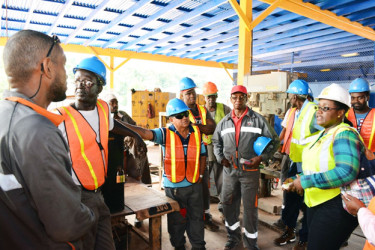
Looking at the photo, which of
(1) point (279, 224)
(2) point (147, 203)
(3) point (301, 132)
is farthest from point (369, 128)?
(2) point (147, 203)

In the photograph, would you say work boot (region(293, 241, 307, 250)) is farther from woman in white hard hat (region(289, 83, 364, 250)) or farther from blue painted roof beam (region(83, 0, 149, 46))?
blue painted roof beam (region(83, 0, 149, 46))

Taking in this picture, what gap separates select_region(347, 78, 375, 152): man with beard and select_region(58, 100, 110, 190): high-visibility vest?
4.03 m

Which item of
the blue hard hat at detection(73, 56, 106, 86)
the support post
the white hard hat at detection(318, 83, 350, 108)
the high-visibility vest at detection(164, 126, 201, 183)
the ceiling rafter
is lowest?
the high-visibility vest at detection(164, 126, 201, 183)

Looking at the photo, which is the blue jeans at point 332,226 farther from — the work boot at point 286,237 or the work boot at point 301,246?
the work boot at point 286,237

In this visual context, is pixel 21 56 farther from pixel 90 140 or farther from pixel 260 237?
pixel 260 237

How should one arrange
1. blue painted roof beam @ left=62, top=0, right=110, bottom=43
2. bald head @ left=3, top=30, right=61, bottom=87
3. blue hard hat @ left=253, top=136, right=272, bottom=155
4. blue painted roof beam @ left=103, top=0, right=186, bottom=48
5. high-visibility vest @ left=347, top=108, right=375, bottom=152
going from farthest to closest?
blue painted roof beam @ left=62, top=0, right=110, bottom=43 < blue painted roof beam @ left=103, top=0, right=186, bottom=48 < high-visibility vest @ left=347, top=108, right=375, bottom=152 < blue hard hat @ left=253, top=136, right=272, bottom=155 < bald head @ left=3, top=30, right=61, bottom=87

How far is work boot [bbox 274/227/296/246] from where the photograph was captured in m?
3.88

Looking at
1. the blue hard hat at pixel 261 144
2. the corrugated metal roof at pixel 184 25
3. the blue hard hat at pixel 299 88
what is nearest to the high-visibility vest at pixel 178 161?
the blue hard hat at pixel 261 144

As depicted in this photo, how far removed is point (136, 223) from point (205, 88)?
9.09 ft

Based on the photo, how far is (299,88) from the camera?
434 centimetres

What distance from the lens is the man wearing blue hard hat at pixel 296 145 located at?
3836 mm

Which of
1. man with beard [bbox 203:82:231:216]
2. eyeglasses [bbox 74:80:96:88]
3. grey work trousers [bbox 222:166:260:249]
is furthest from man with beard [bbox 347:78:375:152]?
eyeglasses [bbox 74:80:96:88]

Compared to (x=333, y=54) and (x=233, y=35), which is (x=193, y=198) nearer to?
(x=233, y=35)

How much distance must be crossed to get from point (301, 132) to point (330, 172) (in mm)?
2015
